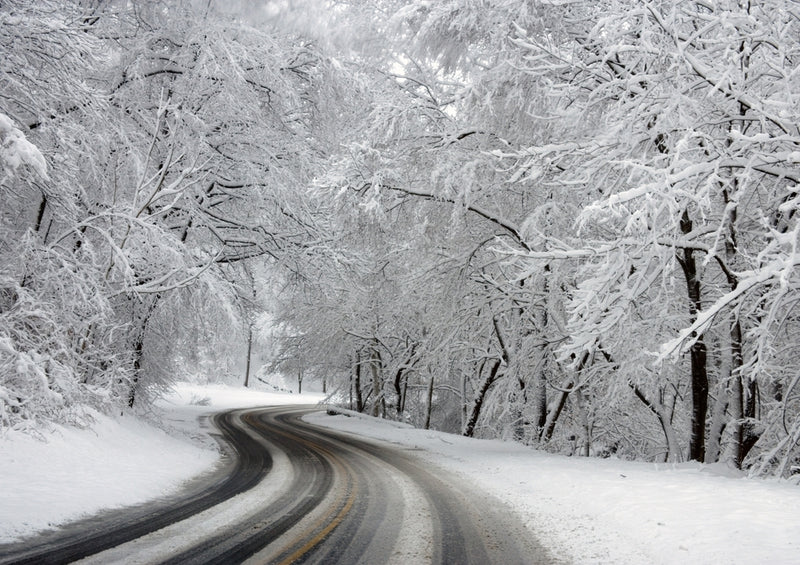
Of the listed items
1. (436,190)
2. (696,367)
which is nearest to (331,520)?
(436,190)

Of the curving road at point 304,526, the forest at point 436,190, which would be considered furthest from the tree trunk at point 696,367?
the curving road at point 304,526

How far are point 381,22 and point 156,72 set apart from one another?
17.5 ft

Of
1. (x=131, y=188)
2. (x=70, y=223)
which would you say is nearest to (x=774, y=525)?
(x=70, y=223)

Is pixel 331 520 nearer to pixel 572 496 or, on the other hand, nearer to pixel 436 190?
pixel 572 496

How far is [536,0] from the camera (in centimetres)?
934

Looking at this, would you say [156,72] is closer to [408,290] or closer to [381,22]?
[381,22]

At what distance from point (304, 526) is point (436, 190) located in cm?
752

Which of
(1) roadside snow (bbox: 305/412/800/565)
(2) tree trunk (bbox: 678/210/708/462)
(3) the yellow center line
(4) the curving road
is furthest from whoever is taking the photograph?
(2) tree trunk (bbox: 678/210/708/462)

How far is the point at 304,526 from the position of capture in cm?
675

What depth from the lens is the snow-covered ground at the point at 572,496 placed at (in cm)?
597

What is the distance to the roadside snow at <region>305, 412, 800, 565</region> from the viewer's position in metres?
5.87

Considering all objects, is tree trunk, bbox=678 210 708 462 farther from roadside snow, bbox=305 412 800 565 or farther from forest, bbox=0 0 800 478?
roadside snow, bbox=305 412 800 565

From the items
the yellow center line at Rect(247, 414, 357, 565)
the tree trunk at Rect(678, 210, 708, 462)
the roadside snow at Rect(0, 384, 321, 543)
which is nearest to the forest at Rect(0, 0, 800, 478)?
the tree trunk at Rect(678, 210, 708, 462)

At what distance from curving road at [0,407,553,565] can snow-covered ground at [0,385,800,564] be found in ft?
1.68
